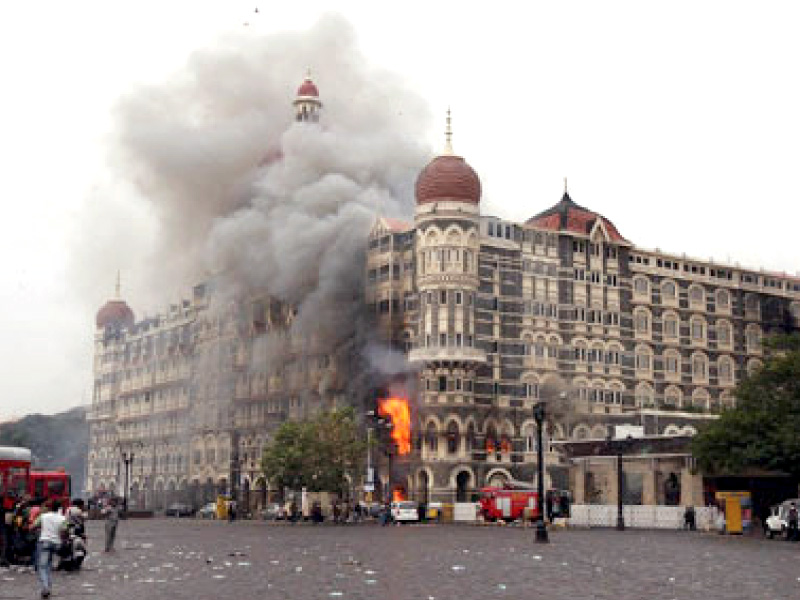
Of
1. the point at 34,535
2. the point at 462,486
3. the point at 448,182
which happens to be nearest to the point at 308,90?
the point at 448,182

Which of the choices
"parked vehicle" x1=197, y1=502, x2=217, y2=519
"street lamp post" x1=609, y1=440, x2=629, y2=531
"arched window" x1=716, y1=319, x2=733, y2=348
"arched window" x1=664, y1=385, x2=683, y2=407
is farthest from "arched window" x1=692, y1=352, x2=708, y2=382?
"parked vehicle" x1=197, y1=502, x2=217, y2=519

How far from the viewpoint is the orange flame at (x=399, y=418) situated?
3275 inches

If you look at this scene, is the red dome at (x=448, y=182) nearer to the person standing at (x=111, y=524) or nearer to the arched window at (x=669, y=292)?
the arched window at (x=669, y=292)

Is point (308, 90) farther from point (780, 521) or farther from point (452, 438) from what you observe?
point (780, 521)

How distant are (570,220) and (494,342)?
15.8 m

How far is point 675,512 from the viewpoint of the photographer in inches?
2186

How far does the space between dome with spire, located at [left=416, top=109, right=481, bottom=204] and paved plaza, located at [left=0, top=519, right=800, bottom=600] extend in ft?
161

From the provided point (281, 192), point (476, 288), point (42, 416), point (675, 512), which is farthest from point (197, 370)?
point (42, 416)

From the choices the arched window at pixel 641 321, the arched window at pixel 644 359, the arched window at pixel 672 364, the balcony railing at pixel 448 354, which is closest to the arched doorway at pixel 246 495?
the balcony railing at pixel 448 354

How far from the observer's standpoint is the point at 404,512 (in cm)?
6819

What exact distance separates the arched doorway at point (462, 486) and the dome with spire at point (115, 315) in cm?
7486

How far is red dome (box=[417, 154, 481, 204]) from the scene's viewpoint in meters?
83.5

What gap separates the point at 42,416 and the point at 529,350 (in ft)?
448

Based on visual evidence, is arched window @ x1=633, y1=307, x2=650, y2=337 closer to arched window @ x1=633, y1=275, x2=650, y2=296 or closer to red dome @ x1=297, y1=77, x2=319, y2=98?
arched window @ x1=633, y1=275, x2=650, y2=296
